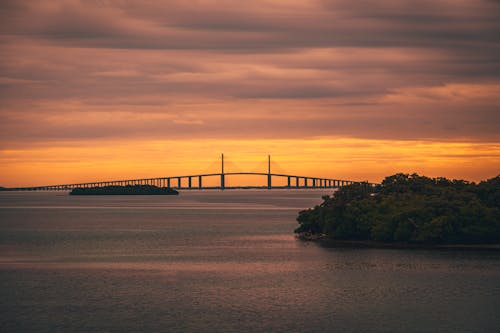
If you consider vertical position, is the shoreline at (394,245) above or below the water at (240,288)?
above

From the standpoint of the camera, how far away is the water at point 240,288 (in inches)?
1984

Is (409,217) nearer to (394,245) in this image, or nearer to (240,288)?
(394,245)

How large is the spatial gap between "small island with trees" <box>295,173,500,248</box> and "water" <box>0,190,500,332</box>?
514cm

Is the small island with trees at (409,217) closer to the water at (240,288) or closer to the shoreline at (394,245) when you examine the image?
the shoreline at (394,245)

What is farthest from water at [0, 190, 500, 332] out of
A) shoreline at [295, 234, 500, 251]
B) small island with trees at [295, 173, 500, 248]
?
small island with trees at [295, 173, 500, 248]

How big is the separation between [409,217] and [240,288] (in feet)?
121

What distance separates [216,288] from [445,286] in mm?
18634

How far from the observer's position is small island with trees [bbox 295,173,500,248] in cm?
9250

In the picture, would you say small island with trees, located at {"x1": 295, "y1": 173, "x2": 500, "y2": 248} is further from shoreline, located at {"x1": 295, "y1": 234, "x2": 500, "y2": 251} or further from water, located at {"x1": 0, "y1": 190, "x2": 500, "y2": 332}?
water, located at {"x1": 0, "y1": 190, "x2": 500, "y2": 332}

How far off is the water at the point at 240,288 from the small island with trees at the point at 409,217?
16.9 ft

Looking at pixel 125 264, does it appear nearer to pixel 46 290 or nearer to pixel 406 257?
pixel 46 290

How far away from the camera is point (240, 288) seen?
64188 mm

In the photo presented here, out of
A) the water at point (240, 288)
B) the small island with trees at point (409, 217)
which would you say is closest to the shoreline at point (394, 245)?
the small island with trees at point (409, 217)

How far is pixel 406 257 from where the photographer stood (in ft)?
275
